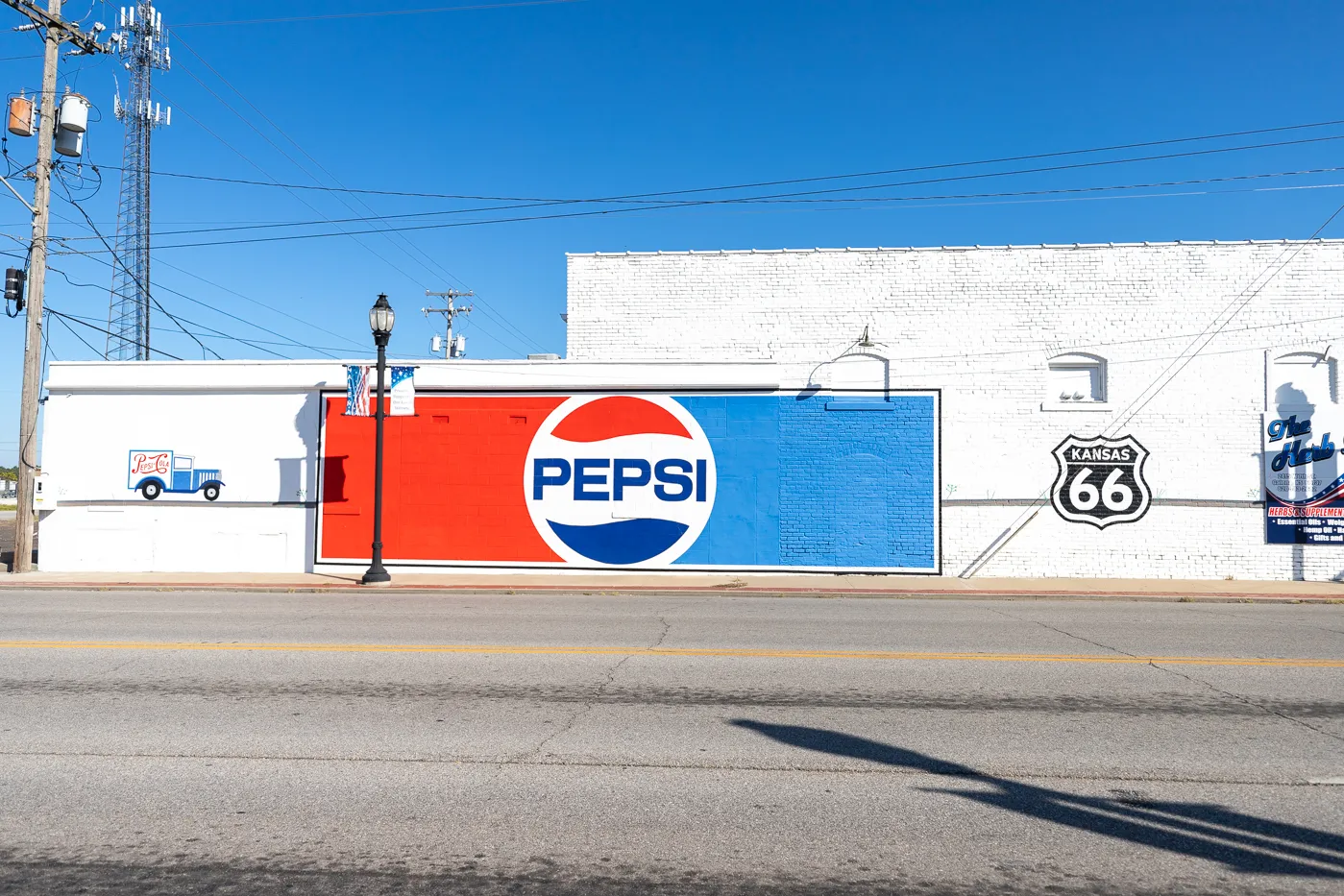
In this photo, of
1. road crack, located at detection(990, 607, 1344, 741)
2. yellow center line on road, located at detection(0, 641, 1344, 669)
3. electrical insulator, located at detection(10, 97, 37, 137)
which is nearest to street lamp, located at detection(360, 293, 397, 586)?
yellow center line on road, located at detection(0, 641, 1344, 669)

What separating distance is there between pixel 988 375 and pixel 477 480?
10800mm

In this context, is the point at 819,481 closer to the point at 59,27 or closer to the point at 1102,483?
the point at 1102,483

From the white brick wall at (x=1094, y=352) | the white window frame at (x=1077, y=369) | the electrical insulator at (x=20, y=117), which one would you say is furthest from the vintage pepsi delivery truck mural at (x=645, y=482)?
the electrical insulator at (x=20, y=117)

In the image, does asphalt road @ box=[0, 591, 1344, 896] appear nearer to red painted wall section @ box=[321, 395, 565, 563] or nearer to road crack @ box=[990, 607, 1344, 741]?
road crack @ box=[990, 607, 1344, 741]

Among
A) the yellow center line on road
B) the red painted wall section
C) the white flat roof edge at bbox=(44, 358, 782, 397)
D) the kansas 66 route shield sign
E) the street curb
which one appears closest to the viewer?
the yellow center line on road

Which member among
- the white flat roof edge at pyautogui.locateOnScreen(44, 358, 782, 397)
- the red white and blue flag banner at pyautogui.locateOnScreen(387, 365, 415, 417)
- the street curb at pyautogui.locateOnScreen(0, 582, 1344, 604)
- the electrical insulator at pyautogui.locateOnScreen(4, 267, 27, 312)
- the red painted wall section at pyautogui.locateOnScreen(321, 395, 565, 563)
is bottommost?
the street curb at pyautogui.locateOnScreen(0, 582, 1344, 604)

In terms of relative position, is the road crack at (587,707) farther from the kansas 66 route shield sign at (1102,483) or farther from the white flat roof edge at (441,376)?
the kansas 66 route shield sign at (1102,483)

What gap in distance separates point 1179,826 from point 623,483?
49.1ft

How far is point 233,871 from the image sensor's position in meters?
4.30

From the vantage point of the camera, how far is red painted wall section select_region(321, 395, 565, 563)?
63.9 feet

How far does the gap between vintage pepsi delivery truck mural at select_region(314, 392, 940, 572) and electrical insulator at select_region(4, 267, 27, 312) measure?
6368 mm

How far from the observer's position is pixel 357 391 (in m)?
18.5

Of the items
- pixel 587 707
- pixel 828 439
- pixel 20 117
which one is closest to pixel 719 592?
pixel 828 439

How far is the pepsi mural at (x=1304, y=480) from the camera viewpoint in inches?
724
